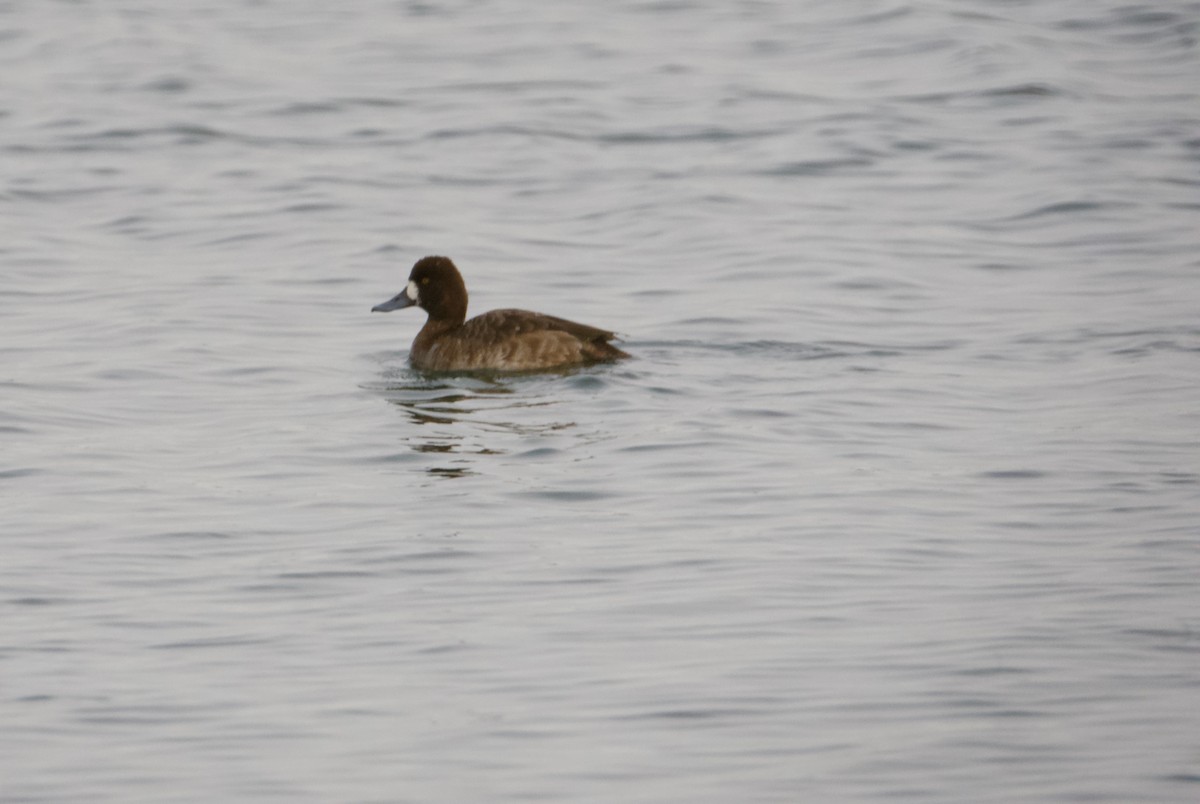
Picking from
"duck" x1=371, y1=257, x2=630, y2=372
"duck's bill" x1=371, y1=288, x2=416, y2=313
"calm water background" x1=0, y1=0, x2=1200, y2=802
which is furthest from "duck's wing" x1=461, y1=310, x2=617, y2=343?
"duck's bill" x1=371, y1=288, x2=416, y2=313

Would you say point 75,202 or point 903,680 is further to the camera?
point 75,202

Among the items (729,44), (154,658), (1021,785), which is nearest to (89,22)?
(729,44)

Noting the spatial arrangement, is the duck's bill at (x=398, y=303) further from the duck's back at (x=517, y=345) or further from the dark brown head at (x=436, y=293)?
the duck's back at (x=517, y=345)

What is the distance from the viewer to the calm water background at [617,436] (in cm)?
641

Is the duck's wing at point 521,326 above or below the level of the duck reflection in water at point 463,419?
above

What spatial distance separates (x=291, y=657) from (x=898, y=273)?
889 centimetres

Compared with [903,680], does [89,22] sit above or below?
above

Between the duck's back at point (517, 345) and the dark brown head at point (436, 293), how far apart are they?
0.55 metres

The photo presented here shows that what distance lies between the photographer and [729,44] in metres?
25.0

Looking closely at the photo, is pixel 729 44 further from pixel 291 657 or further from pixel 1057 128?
pixel 291 657

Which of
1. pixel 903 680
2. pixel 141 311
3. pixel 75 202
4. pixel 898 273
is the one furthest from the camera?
pixel 75 202

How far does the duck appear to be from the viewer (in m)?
12.1

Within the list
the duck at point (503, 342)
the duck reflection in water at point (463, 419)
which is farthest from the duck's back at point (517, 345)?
the duck reflection in water at point (463, 419)

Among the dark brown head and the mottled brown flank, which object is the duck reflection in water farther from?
the dark brown head
